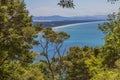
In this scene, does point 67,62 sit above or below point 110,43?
below

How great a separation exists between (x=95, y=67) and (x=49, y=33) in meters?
16.8

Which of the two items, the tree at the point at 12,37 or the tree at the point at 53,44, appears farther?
the tree at the point at 53,44

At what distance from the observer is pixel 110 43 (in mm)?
26203

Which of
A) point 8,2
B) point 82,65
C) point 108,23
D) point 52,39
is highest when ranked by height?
point 8,2

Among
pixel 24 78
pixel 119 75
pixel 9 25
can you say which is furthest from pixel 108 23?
pixel 119 75

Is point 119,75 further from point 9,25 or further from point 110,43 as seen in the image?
point 110,43

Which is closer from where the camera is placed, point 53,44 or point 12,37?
point 12,37

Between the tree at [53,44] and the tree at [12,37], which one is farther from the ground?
the tree at [12,37]

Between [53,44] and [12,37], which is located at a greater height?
[12,37]

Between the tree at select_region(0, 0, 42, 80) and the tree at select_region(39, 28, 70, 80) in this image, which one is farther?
the tree at select_region(39, 28, 70, 80)

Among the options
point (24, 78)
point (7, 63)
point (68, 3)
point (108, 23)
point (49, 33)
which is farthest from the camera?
point (49, 33)

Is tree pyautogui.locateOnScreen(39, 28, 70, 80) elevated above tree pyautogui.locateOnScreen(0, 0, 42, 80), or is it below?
below

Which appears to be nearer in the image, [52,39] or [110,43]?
[110,43]

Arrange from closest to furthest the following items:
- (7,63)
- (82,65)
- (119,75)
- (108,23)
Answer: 1. (119,75)
2. (7,63)
3. (108,23)
4. (82,65)
